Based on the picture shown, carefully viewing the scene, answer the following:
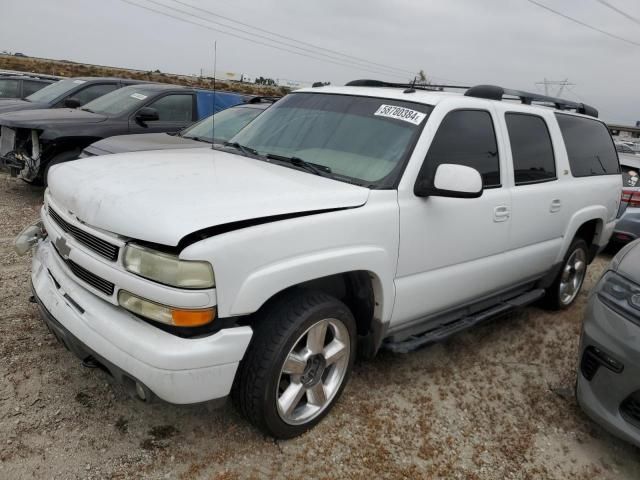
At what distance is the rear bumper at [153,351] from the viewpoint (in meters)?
2.08

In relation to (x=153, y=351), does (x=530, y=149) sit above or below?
above

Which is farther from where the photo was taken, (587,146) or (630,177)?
(630,177)

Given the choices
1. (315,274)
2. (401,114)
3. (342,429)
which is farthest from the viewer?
(401,114)

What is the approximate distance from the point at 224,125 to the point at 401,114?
4001 millimetres

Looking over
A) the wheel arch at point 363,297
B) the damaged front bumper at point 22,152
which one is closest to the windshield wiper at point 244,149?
the wheel arch at point 363,297

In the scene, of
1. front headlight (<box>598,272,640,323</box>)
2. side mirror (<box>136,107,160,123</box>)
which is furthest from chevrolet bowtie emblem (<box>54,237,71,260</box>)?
side mirror (<box>136,107,160,123</box>)

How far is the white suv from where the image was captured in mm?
2111

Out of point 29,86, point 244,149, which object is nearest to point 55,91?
point 29,86

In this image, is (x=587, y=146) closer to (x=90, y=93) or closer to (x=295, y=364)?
(x=295, y=364)

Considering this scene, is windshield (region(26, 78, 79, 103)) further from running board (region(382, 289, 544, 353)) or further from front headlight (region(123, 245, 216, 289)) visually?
running board (region(382, 289, 544, 353))

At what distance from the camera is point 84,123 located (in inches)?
269

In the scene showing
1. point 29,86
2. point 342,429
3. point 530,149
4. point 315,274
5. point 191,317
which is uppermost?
point 530,149

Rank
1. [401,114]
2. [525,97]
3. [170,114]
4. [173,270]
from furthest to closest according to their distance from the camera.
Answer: [170,114]
[525,97]
[401,114]
[173,270]

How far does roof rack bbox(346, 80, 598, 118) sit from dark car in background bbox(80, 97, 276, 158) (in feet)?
5.93
